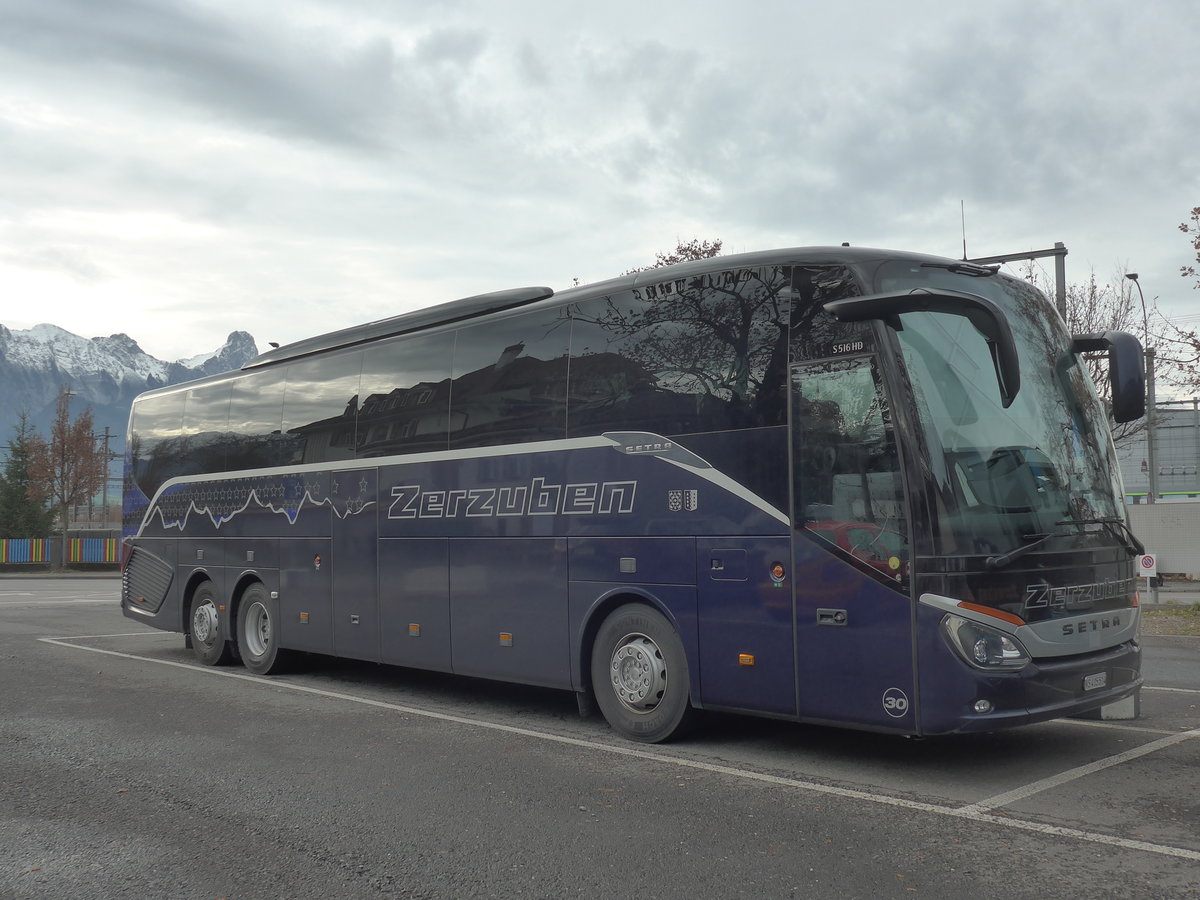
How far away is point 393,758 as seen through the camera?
773 cm

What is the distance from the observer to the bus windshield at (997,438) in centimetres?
660

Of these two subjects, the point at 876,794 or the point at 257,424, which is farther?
the point at 257,424

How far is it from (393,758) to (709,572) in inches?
102

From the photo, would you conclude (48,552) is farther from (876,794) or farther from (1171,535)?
(876,794)

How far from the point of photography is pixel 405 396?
10.7 meters

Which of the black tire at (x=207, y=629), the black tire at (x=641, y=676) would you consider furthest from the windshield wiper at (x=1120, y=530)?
the black tire at (x=207, y=629)

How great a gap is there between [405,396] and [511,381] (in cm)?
172

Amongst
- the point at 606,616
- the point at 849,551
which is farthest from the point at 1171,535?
the point at 849,551

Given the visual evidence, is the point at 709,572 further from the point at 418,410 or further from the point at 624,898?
the point at 418,410

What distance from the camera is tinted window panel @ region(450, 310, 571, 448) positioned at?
355 inches

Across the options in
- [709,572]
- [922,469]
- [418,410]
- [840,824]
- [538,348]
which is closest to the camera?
[840,824]

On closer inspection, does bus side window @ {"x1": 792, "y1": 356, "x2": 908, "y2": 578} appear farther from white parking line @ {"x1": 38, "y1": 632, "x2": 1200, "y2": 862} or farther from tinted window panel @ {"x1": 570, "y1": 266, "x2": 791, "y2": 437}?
white parking line @ {"x1": 38, "y1": 632, "x2": 1200, "y2": 862}

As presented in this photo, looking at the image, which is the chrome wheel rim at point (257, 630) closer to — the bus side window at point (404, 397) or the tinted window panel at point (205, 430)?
the tinted window panel at point (205, 430)

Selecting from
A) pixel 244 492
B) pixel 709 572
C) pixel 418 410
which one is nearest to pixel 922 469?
pixel 709 572
